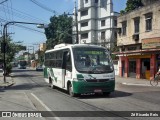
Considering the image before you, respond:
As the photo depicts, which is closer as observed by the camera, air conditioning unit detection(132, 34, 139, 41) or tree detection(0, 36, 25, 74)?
air conditioning unit detection(132, 34, 139, 41)

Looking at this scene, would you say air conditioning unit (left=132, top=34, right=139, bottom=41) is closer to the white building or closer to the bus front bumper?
the bus front bumper

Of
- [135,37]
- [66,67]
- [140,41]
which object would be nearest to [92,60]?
[66,67]

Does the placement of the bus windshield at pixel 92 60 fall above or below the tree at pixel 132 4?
below

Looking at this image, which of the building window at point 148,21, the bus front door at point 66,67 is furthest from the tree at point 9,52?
the bus front door at point 66,67

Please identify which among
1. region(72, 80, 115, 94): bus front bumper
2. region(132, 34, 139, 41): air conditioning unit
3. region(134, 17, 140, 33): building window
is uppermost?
region(134, 17, 140, 33): building window

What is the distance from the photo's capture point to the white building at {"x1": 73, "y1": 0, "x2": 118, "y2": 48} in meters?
72.6

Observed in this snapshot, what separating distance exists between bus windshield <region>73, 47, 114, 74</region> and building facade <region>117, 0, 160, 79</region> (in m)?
14.9

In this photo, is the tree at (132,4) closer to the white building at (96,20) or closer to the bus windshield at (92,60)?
the white building at (96,20)

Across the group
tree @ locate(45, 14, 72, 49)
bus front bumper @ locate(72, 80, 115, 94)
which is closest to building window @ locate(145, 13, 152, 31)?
bus front bumper @ locate(72, 80, 115, 94)

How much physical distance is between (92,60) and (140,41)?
63.7 ft

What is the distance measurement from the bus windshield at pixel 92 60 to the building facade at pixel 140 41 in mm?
14868

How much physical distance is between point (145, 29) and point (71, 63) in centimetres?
1903

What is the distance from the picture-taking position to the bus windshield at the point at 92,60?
16.2 m

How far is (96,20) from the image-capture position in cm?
7600
